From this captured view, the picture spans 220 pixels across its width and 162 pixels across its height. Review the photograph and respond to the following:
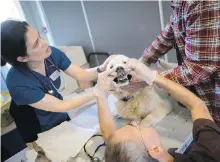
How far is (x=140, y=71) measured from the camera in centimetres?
114

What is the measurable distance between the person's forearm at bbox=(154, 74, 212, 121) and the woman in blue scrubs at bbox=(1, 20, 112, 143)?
15.0 inches

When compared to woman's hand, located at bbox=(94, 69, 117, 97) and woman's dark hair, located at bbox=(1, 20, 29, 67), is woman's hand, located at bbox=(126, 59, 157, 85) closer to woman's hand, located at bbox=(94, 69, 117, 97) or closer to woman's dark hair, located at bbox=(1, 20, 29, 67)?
woman's hand, located at bbox=(94, 69, 117, 97)

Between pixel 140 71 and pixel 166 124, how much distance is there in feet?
1.13

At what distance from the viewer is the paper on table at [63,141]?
123 cm

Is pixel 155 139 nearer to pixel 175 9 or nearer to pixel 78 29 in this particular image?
pixel 175 9

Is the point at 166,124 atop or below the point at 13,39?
below

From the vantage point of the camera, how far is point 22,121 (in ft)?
4.73

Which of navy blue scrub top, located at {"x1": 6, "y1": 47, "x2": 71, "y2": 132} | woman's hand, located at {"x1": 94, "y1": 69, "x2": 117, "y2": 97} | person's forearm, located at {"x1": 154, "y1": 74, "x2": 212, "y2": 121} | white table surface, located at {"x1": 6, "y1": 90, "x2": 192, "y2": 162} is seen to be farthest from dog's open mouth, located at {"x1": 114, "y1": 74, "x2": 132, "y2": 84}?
navy blue scrub top, located at {"x1": 6, "y1": 47, "x2": 71, "y2": 132}

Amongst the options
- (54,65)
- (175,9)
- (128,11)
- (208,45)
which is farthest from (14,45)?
(128,11)

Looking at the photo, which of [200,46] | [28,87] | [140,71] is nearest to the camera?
[200,46]

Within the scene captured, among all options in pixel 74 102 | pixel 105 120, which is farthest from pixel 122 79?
pixel 74 102

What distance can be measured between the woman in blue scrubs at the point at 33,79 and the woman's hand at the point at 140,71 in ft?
0.89

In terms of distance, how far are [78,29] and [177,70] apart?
170cm

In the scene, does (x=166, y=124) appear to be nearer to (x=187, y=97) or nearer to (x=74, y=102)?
(x=187, y=97)
